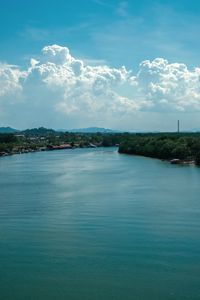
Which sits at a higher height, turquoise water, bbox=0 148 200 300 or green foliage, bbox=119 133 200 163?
green foliage, bbox=119 133 200 163

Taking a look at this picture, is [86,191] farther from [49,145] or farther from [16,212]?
[49,145]

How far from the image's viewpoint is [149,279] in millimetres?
8531

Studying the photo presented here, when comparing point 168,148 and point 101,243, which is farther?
point 168,148

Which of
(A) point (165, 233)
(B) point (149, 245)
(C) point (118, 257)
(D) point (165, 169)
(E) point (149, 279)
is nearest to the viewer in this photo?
(E) point (149, 279)

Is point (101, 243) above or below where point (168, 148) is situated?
below

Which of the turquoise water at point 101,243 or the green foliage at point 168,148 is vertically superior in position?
the green foliage at point 168,148

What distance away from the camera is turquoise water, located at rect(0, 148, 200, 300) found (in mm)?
8258

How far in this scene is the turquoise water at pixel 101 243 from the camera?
8258 mm

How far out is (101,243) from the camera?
1055 cm

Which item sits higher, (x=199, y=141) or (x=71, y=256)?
(x=199, y=141)

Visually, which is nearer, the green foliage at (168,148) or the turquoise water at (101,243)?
the turquoise water at (101,243)

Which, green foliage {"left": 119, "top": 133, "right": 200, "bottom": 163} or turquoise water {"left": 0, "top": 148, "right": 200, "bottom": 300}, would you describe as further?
green foliage {"left": 119, "top": 133, "right": 200, "bottom": 163}

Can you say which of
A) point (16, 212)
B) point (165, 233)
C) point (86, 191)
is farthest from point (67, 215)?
point (86, 191)

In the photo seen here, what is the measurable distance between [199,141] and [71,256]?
22.1 metres
